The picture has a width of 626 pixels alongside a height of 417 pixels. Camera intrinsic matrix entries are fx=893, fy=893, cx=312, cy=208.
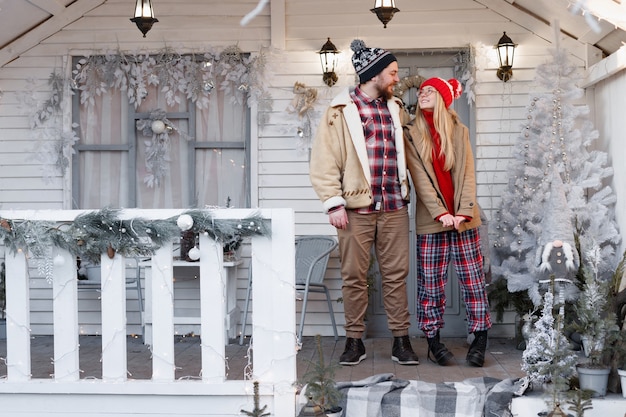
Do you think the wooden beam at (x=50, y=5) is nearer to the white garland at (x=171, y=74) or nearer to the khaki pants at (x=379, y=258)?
the white garland at (x=171, y=74)

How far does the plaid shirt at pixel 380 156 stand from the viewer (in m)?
4.91

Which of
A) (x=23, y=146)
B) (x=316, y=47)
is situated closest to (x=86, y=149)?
(x=23, y=146)

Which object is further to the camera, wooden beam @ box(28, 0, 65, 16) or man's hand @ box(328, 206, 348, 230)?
wooden beam @ box(28, 0, 65, 16)

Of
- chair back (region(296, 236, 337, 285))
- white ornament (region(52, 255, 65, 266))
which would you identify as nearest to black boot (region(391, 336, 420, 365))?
chair back (region(296, 236, 337, 285))

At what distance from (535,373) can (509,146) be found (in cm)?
259

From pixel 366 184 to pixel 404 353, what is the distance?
3.19 ft

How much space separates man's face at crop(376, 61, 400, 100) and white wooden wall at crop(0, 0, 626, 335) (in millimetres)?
1401

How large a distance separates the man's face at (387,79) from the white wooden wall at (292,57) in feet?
4.60

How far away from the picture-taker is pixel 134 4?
21.3ft

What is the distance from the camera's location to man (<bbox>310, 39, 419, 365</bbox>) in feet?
16.0

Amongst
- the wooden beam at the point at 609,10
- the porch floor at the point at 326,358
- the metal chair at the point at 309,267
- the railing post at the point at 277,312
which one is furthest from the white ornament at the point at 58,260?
the wooden beam at the point at 609,10

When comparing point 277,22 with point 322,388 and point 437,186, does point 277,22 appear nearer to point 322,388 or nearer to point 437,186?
point 437,186

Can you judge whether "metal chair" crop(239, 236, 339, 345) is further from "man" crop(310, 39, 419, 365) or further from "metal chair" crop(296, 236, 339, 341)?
"man" crop(310, 39, 419, 365)

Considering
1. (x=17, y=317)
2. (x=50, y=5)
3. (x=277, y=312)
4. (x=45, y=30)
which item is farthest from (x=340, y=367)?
(x=45, y=30)
